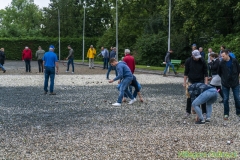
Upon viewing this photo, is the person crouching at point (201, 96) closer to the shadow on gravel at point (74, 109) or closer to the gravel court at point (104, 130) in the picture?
the gravel court at point (104, 130)

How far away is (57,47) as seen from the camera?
6469 cm

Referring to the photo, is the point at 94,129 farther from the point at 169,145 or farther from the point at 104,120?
the point at 169,145

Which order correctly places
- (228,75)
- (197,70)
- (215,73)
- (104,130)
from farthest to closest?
(215,73) < (197,70) < (228,75) < (104,130)

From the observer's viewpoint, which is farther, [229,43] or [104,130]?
[229,43]

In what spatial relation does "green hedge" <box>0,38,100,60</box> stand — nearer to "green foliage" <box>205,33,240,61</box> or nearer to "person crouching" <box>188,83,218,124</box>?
"green foliage" <box>205,33,240,61</box>

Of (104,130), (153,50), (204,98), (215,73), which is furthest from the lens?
(153,50)

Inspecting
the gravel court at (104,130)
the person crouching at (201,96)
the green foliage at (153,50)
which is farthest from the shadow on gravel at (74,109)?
the green foliage at (153,50)

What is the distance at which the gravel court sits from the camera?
746 cm

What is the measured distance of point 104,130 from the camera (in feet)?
30.9

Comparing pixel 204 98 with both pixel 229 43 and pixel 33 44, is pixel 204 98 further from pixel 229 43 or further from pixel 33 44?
pixel 33 44

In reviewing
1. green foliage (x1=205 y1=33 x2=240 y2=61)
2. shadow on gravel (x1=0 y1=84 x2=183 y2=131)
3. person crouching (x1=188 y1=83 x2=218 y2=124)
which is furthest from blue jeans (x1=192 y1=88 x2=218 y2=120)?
green foliage (x1=205 y1=33 x2=240 y2=61)

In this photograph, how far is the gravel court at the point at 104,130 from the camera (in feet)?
24.5

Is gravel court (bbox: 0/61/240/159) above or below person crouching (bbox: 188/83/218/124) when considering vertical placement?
below

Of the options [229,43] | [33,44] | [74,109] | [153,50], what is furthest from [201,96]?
[33,44]
